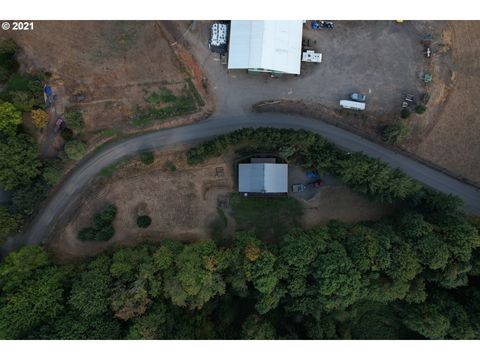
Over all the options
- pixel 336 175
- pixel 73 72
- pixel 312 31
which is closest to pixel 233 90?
pixel 312 31

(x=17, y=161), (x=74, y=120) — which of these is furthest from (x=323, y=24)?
(x=17, y=161)

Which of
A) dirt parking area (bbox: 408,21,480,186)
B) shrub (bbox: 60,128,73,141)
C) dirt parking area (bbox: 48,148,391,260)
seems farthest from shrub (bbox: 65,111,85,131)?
dirt parking area (bbox: 408,21,480,186)

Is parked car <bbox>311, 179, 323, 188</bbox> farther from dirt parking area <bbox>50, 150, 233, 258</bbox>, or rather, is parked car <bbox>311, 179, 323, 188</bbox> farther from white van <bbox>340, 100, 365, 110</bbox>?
dirt parking area <bbox>50, 150, 233, 258</bbox>

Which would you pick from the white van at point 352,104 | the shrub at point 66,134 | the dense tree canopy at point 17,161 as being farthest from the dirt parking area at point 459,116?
the dense tree canopy at point 17,161

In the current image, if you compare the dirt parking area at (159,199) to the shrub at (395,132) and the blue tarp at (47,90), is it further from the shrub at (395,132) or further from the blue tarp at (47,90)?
the shrub at (395,132)

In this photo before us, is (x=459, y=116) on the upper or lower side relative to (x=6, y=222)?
upper

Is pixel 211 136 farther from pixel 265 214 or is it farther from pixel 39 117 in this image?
pixel 39 117
